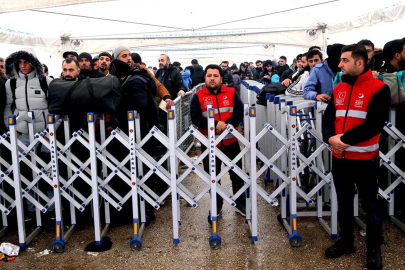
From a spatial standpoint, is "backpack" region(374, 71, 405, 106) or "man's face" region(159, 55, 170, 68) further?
"man's face" region(159, 55, 170, 68)

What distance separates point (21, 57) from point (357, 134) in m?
3.68

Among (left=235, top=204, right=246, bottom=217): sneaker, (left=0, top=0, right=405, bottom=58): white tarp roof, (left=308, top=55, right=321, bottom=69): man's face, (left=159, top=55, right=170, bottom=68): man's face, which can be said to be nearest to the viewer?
(left=235, top=204, right=246, bottom=217): sneaker

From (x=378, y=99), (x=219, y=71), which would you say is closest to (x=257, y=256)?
(x=378, y=99)

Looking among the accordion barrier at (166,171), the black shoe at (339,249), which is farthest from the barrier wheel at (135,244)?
the black shoe at (339,249)

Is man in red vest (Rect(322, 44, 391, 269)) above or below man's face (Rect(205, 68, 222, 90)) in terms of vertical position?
below

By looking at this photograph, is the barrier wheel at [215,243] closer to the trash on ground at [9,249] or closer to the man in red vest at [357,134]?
the man in red vest at [357,134]

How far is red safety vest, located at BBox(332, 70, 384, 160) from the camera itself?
11.4 ft

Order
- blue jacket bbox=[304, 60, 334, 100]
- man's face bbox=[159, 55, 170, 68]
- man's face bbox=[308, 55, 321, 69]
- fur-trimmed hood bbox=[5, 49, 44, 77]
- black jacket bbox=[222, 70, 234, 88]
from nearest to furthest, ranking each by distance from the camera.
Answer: fur-trimmed hood bbox=[5, 49, 44, 77] → blue jacket bbox=[304, 60, 334, 100] → man's face bbox=[308, 55, 321, 69] → man's face bbox=[159, 55, 170, 68] → black jacket bbox=[222, 70, 234, 88]

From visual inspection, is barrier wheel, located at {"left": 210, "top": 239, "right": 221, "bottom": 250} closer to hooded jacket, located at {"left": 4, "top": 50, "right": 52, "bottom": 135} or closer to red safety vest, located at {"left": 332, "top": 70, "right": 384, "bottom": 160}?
red safety vest, located at {"left": 332, "top": 70, "right": 384, "bottom": 160}

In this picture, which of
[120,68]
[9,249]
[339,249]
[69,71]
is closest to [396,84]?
[339,249]

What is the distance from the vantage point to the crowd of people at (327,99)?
3490mm

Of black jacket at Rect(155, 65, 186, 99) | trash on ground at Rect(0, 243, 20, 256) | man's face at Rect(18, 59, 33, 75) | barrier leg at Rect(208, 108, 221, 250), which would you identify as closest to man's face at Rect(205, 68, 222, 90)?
barrier leg at Rect(208, 108, 221, 250)

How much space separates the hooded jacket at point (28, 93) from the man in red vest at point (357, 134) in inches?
123

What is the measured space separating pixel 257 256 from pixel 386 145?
209 centimetres
